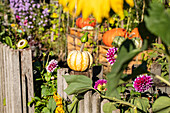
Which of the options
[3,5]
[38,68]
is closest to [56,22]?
[3,5]

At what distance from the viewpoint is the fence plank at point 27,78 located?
180cm

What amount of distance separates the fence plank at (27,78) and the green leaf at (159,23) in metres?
1.48

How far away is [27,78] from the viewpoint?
6.12 feet

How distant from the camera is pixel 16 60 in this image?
1845 mm

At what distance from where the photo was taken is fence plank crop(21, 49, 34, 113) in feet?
5.92

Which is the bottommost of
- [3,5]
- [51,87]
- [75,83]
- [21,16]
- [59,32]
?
[51,87]

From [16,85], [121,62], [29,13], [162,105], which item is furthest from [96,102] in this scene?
[29,13]

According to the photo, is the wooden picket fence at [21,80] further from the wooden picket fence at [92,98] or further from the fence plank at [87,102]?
the fence plank at [87,102]

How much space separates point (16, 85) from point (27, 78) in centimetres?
13

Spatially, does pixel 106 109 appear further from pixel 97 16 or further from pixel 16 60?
pixel 16 60

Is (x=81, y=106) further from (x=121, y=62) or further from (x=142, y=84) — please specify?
(x=121, y=62)

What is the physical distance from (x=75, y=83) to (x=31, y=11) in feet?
16.7

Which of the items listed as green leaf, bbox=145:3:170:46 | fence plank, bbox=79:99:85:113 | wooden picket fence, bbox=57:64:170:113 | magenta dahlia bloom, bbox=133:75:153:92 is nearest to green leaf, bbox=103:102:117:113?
wooden picket fence, bbox=57:64:170:113

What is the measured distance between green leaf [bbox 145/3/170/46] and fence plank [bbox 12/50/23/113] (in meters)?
1.54
